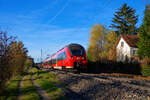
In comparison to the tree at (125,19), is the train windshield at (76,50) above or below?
below

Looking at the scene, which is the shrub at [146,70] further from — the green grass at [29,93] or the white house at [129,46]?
the green grass at [29,93]

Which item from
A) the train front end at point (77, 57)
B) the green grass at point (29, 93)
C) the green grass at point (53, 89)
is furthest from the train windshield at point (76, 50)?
the green grass at point (29, 93)

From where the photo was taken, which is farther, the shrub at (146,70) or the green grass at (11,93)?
the shrub at (146,70)

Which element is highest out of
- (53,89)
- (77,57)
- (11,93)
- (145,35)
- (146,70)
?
(145,35)

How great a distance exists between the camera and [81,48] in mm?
20812

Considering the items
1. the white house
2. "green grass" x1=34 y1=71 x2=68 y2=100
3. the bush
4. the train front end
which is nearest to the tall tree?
the bush

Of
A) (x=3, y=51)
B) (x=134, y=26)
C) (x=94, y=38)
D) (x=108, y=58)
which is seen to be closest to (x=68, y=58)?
(x=3, y=51)

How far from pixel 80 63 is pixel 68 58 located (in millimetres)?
1486

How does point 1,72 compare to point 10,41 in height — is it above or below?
below

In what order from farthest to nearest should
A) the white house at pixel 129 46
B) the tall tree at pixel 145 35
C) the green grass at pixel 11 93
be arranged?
1. the white house at pixel 129 46
2. the tall tree at pixel 145 35
3. the green grass at pixel 11 93

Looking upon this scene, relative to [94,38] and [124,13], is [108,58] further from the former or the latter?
[124,13]

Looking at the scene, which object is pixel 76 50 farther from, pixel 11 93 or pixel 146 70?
pixel 11 93

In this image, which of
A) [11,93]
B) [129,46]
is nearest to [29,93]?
[11,93]

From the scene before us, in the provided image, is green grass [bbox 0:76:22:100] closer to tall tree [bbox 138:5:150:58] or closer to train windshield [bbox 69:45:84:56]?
train windshield [bbox 69:45:84:56]
